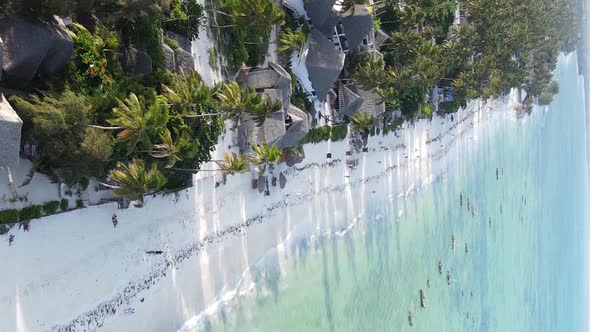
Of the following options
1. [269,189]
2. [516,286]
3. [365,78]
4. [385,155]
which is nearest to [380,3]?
[365,78]

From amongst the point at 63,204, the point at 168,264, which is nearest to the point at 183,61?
the point at 63,204

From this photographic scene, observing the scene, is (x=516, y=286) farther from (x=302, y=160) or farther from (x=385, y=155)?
(x=302, y=160)

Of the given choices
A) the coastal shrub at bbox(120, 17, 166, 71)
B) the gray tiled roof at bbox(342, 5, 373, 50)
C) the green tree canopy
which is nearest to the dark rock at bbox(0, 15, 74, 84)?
the green tree canopy

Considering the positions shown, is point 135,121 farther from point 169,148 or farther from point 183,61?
point 183,61

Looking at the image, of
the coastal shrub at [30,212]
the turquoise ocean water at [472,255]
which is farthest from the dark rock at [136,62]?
the turquoise ocean water at [472,255]

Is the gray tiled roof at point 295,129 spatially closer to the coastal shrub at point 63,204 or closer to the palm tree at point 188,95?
the palm tree at point 188,95

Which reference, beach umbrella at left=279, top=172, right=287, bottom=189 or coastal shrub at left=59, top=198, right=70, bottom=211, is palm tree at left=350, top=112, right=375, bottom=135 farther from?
coastal shrub at left=59, top=198, right=70, bottom=211
